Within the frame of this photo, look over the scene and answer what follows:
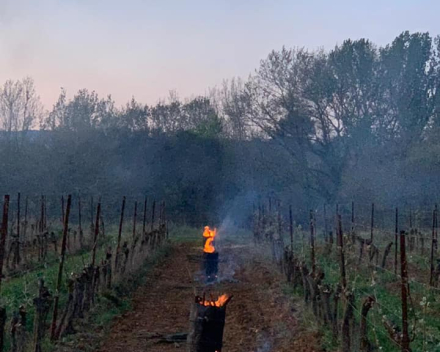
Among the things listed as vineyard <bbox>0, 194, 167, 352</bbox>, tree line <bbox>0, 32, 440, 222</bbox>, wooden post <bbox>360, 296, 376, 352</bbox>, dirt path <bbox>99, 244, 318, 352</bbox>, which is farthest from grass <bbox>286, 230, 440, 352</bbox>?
tree line <bbox>0, 32, 440, 222</bbox>

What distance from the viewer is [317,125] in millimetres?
33938

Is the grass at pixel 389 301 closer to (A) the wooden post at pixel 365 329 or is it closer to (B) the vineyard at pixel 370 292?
(B) the vineyard at pixel 370 292

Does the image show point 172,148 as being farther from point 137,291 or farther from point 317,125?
point 137,291

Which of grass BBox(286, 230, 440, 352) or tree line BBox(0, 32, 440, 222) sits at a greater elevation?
tree line BBox(0, 32, 440, 222)

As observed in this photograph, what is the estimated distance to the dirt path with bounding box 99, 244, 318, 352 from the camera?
9617 millimetres

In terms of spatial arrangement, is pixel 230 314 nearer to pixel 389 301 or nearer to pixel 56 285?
pixel 389 301

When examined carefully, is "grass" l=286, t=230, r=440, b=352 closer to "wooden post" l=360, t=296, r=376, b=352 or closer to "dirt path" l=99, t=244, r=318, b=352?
"wooden post" l=360, t=296, r=376, b=352

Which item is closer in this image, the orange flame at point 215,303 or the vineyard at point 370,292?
A: the vineyard at point 370,292

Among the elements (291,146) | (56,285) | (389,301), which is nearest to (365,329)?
(389,301)

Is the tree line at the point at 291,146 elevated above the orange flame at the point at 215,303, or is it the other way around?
the tree line at the point at 291,146

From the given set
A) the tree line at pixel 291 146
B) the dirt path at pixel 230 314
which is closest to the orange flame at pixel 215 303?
the dirt path at pixel 230 314

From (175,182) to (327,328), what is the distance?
33.7m

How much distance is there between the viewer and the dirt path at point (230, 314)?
962 cm

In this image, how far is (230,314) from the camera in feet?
40.2
